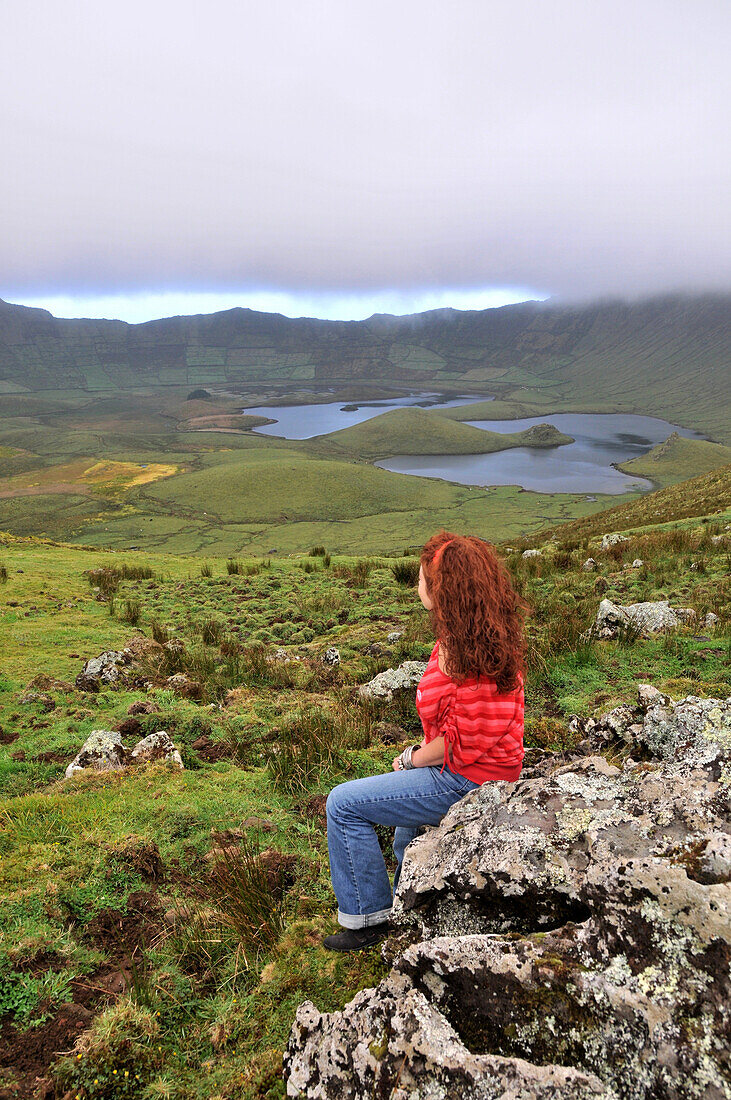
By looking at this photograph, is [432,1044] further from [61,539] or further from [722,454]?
[722,454]

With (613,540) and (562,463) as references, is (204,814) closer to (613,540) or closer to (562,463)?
(613,540)

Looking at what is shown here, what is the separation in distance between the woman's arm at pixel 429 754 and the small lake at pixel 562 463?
8485 centimetres

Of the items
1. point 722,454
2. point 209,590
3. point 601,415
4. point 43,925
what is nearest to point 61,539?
point 209,590

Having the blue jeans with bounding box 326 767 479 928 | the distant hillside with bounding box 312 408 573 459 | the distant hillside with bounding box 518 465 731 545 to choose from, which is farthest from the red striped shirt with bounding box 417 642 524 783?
the distant hillside with bounding box 312 408 573 459

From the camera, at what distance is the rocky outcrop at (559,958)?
175 centimetres

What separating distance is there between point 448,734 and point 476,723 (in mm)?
A: 185

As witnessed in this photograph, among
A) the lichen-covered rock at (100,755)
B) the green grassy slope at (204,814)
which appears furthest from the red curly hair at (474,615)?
the lichen-covered rock at (100,755)

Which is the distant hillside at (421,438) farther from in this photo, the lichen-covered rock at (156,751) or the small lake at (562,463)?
the lichen-covered rock at (156,751)

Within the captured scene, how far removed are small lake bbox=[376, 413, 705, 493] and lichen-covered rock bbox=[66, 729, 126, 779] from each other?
83.9m

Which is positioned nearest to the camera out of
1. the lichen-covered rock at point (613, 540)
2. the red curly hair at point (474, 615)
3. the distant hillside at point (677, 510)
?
the red curly hair at point (474, 615)

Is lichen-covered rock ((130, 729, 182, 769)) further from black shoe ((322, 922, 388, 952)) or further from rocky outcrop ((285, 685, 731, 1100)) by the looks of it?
rocky outcrop ((285, 685, 731, 1100))

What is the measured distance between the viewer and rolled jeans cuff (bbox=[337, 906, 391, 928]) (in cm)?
312

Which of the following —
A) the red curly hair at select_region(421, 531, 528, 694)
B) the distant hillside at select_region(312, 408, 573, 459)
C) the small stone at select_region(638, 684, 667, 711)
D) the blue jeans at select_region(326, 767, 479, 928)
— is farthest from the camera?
the distant hillside at select_region(312, 408, 573, 459)

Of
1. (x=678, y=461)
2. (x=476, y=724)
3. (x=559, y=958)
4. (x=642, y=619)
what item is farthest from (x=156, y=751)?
(x=678, y=461)
